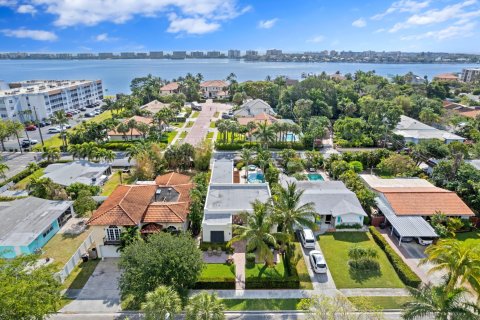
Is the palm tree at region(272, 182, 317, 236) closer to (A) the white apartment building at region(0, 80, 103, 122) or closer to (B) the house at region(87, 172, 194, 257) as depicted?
(B) the house at region(87, 172, 194, 257)

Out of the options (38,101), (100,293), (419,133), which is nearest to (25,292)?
(100,293)

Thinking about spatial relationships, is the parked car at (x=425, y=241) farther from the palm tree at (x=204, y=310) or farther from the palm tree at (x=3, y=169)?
the palm tree at (x=3, y=169)

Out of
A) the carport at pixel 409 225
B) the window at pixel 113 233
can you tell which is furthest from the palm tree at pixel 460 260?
the window at pixel 113 233

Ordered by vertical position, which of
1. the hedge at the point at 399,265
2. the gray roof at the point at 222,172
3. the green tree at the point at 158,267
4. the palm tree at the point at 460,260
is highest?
the palm tree at the point at 460,260

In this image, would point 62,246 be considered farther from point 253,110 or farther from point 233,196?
point 253,110

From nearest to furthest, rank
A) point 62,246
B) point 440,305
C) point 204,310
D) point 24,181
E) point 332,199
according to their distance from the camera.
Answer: point 440,305, point 204,310, point 62,246, point 332,199, point 24,181

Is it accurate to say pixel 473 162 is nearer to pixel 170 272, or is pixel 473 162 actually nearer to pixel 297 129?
pixel 297 129
